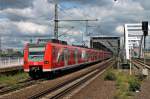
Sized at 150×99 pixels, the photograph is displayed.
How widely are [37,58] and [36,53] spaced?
1.33ft

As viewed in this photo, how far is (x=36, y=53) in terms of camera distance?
98.7ft

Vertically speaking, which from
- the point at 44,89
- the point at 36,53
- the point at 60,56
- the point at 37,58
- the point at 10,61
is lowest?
the point at 44,89

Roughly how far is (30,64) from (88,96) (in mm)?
11633

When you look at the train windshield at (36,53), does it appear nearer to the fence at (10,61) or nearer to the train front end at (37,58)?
the train front end at (37,58)

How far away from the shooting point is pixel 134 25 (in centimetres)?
9175

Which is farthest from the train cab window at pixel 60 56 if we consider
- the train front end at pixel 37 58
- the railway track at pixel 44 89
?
the railway track at pixel 44 89

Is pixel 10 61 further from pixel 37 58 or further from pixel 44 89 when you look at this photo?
pixel 44 89

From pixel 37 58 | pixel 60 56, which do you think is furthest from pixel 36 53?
pixel 60 56

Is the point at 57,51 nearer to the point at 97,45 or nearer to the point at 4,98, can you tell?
the point at 4,98

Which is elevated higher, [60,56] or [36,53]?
[36,53]

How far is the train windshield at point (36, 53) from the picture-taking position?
1176 inches

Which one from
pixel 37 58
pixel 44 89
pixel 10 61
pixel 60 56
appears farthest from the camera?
pixel 10 61

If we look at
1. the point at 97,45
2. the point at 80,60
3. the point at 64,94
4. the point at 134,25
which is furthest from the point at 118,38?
the point at 64,94

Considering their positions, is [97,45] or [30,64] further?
[97,45]
